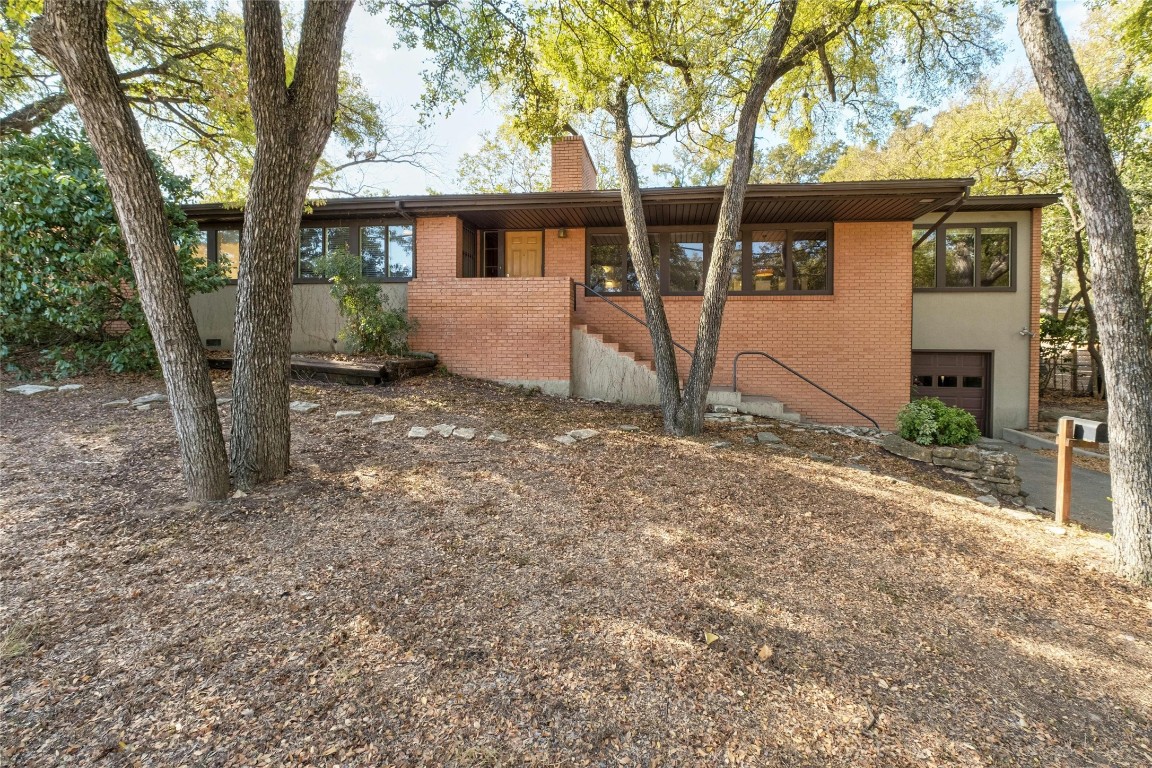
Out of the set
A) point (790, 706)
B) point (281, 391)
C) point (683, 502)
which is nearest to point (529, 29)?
point (281, 391)

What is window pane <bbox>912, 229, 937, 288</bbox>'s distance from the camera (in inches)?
387

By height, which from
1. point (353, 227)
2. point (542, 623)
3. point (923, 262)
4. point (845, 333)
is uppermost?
point (353, 227)

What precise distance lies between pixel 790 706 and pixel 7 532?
4.73m

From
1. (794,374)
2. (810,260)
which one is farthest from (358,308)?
(810,260)

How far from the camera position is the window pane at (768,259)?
9.22 m

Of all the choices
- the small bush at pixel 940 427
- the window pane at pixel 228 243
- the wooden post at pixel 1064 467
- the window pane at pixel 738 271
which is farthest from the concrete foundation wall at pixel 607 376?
the window pane at pixel 228 243

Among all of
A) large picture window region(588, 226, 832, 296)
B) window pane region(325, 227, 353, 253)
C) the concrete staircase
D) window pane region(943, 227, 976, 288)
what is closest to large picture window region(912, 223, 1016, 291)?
window pane region(943, 227, 976, 288)

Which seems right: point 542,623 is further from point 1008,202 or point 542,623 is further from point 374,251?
point 1008,202

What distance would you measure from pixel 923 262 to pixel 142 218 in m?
11.8

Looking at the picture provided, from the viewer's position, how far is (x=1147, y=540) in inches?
125

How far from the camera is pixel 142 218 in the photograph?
3439mm

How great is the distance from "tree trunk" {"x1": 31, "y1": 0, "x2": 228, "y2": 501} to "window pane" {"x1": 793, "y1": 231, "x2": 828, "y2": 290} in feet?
28.9

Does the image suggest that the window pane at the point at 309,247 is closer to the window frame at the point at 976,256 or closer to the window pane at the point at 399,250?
the window pane at the point at 399,250

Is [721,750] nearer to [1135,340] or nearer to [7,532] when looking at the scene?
[1135,340]
